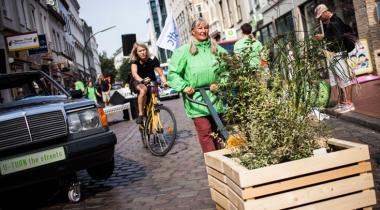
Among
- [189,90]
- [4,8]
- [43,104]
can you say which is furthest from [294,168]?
[4,8]

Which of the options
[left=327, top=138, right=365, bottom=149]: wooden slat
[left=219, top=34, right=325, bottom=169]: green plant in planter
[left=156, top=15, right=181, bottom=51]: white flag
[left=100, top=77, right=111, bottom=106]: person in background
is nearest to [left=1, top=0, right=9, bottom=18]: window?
[left=100, top=77, right=111, bottom=106]: person in background

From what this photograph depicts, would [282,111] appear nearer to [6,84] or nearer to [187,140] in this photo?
[6,84]

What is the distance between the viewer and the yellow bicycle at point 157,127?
7652 mm

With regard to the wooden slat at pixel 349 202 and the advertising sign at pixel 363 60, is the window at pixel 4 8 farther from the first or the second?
the wooden slat at pixel 349 202

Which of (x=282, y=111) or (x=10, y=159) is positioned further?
(x=10, y=159)

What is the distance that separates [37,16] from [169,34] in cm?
1604

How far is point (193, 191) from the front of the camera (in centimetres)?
496

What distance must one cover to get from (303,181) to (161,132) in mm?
4968

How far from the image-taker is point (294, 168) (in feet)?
9.38

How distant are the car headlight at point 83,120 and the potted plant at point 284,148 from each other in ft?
Answer: 6.84

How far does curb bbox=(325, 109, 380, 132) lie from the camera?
6.65 metres

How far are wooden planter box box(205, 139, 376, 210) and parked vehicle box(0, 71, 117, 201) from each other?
2.39m

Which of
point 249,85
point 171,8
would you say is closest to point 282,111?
point 249,85

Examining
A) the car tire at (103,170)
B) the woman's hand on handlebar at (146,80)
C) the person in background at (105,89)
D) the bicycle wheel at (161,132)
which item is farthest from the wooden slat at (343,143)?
the person in background at (105,89)
